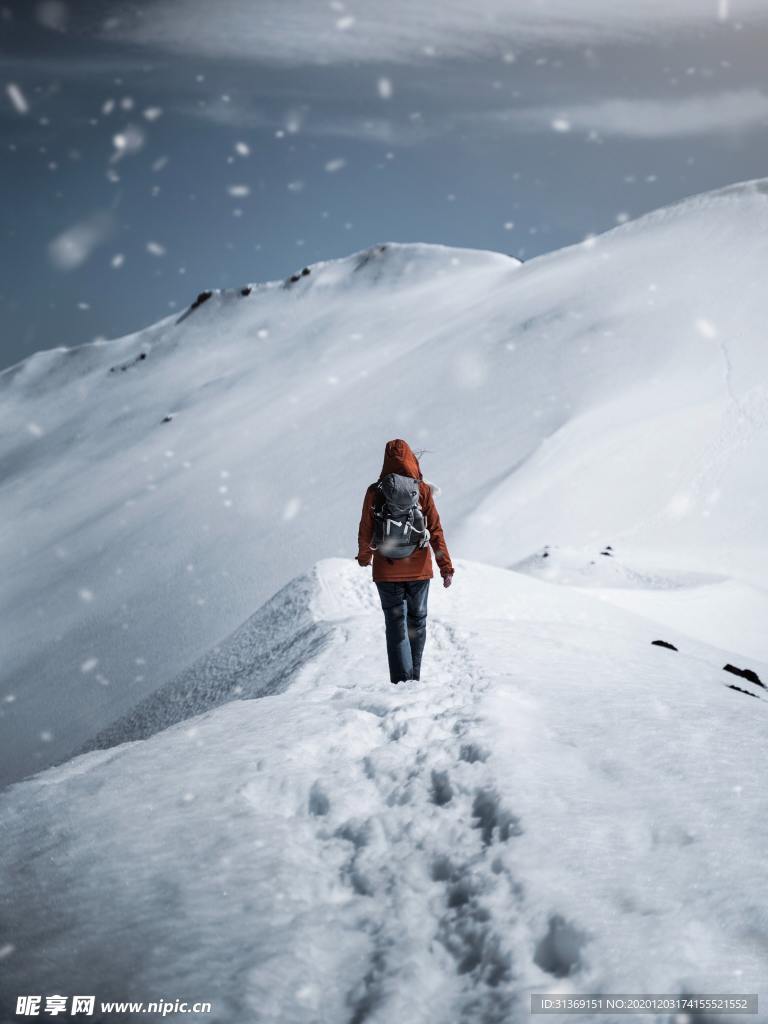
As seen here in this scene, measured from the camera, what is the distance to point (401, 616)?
4.92 m

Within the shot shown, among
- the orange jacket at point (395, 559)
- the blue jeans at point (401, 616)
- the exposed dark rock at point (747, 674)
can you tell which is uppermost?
the orange jacket at point (395, 559)

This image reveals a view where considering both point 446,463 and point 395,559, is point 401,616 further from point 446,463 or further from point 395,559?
point 446,463

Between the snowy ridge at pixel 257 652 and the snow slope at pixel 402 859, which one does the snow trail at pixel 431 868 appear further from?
the snowy ridge at pixel 257 652

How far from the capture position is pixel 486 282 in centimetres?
4747

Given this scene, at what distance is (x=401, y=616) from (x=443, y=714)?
4.08ft

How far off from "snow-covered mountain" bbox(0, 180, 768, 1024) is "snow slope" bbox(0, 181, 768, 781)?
14 cm

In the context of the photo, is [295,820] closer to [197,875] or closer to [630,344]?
[197,875]

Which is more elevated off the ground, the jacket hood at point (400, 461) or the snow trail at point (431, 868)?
the jacket hood at point (400, 461)

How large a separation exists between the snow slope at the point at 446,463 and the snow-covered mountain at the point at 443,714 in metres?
0.14

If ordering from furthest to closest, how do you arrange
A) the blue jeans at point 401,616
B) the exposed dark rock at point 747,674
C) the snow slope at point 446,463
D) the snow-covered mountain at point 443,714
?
the snow slope at point 446,463 < the exposed dark rock at point 747,674 < the blue jeans at point 401,616 < the snow-covered mountain at point 443,714

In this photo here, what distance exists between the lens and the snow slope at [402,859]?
2078 millimetres

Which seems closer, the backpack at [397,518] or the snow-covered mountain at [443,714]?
the snow-covered mountain at [443,714]

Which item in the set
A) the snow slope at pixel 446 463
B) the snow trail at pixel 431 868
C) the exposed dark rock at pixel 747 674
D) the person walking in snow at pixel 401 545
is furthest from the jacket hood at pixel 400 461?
the snow slope at pixel 446 463

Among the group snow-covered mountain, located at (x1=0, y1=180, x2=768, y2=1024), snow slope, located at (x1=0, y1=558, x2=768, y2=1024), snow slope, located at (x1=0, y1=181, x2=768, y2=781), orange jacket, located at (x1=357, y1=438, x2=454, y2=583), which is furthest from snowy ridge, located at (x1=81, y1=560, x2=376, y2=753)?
snow slope, located at (x1=0, y1=181, x2=768, y2=781)
